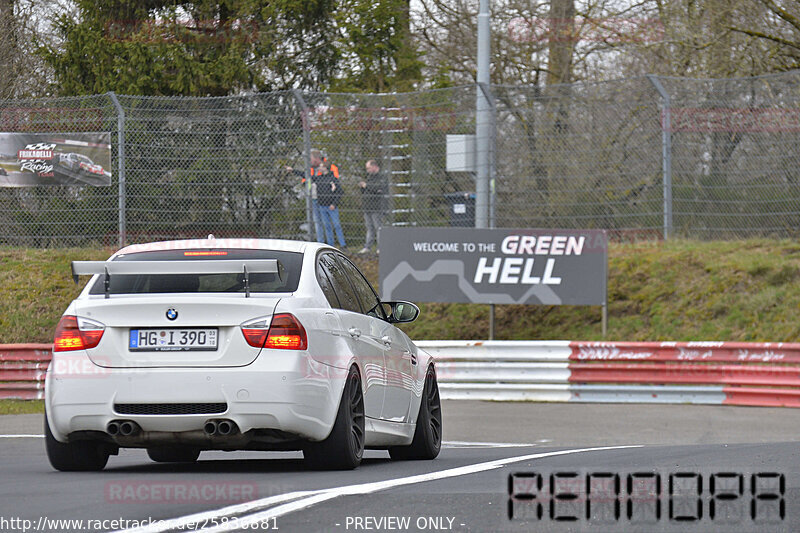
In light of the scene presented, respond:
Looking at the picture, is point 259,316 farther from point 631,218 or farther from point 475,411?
point 631,218

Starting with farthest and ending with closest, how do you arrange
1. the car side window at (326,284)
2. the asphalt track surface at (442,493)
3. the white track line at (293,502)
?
the car side window at (326,284)
the asphalt track surface at (442,493)
the white track line at (293,502)

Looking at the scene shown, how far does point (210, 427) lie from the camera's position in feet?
24.6

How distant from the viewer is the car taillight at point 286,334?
7543 mm

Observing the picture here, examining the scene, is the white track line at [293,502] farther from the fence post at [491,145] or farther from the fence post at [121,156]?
the fence post at [121,156]

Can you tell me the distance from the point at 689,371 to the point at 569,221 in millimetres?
3744

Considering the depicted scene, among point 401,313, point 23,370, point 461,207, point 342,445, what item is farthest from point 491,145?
point 342,445

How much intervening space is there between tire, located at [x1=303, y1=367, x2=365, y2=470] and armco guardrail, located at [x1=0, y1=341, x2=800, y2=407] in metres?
9.64

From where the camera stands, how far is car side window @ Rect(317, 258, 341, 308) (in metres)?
8.23

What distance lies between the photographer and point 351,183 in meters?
20.2

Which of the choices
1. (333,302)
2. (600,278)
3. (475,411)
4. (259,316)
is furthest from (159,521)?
(600,278)

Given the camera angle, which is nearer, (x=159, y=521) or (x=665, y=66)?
(x=159, y=521)

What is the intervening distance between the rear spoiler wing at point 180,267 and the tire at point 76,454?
0.98 m

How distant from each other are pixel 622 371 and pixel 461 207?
13.6ft

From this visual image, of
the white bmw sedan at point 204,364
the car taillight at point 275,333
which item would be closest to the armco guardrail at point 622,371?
the white bmw sedan at point 204,364
